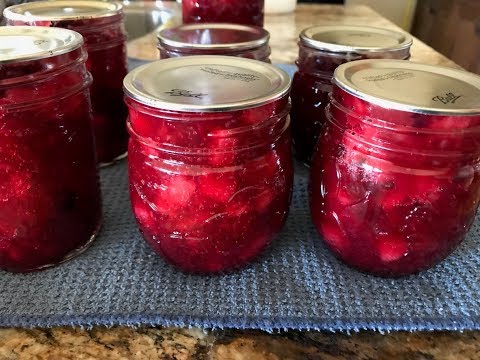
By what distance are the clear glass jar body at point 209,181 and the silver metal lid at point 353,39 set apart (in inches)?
6.9

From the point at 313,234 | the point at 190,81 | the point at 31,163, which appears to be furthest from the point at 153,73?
the point at 313,234

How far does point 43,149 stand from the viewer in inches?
18.9

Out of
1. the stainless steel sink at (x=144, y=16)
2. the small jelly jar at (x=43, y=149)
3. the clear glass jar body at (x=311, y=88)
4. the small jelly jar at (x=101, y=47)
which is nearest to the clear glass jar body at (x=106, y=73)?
the small jelly jar at (x=101, y=47)

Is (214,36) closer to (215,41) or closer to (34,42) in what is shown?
(215,41)

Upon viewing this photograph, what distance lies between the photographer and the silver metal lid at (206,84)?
433 millimetres

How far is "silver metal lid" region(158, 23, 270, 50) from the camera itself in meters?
0.63

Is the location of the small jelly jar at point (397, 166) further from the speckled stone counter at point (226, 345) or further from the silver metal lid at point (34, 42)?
the silver metal lid at point (34, 42)

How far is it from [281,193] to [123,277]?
0.18m

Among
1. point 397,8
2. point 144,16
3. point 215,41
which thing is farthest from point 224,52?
point 397,8

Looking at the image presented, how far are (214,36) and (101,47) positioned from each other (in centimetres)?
15

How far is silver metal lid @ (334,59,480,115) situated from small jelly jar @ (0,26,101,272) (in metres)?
0.26

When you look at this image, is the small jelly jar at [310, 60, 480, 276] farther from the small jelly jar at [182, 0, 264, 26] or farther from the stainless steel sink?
the stainless steel sink

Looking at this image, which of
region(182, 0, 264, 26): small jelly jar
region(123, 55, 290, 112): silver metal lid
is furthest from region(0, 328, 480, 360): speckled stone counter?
region(182, 0, 264, 26): small jelly jar

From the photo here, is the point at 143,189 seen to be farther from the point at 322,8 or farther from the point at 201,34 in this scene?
the point at 322,8
